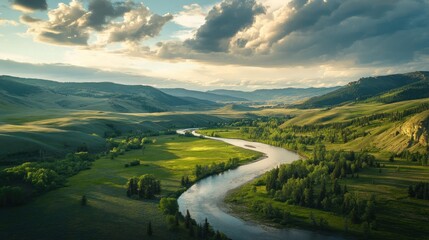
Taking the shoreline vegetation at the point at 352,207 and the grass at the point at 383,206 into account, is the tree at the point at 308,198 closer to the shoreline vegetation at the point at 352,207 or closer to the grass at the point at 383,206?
the shoreline vegetation at the point at 352,207

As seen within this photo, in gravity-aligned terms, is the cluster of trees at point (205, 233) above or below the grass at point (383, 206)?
below

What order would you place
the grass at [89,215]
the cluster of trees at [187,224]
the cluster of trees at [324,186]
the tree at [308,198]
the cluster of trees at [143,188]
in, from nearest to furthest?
the cluster of trees at [187,224], the grass at [89,215], the cluster of trees at [324,186], the tree at [308,198], the cluster of trees at [143,188]

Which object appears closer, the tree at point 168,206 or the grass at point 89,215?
the grass at point 89,215

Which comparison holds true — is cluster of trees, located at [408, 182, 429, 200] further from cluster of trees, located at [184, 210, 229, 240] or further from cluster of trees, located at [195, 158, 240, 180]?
cluster of trees, located at [195, 158, 240, 180]

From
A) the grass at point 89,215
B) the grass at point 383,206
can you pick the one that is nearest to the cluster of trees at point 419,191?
the grass at point 383,206

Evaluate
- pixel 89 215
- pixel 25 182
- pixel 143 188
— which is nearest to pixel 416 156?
pixel 143 188

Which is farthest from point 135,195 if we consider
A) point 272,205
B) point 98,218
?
point 272,205
